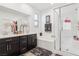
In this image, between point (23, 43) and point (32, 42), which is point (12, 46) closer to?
point (23, 43)

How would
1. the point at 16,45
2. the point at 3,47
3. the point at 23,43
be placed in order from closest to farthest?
the point at 3,47 < the point at 16,45 < the point at 23,43

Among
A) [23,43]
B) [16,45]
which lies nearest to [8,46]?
[16,45]

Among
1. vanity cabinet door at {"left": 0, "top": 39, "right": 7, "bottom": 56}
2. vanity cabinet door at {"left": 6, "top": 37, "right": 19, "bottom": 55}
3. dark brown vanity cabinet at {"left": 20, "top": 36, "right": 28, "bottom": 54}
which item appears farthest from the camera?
dark brown vanity cabinet at {"left": 20, "top": 36, "right": 28, "bottom": 54}

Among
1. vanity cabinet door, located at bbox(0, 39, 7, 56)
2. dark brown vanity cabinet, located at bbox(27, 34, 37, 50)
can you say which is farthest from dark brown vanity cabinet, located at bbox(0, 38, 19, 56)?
dark brown vanity cabinet, located at bbox(27, 34, 37, 50)

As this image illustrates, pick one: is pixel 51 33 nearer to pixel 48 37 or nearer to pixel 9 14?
pixel 48 37

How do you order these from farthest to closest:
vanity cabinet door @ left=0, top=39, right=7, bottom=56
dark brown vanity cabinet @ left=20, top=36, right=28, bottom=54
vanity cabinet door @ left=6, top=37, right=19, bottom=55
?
1. dark brown vanity cabinet @ left=20, top=36, right=28, bottom=54
2. vanity cabinet door @ left=6, top=37, right=19, bottom=55
3. vanity cabinet door @ left=0, top=39, right=7, bottom=56

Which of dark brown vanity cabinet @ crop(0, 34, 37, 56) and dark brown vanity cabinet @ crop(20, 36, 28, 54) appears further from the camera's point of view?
dark brown vanity cabinet @ crop(20, 36, 28, 54)

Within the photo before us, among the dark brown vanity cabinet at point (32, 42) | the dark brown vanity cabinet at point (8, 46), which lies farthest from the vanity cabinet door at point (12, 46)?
the dark brown vanity cabinet at point (32, 42)

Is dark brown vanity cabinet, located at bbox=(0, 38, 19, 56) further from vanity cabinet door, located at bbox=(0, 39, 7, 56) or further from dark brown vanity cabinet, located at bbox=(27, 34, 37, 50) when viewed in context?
dark brown vanity cabinet, located at bbox=(27, 34, 37, 50)

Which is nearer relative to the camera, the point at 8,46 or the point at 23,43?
the point at 8,46

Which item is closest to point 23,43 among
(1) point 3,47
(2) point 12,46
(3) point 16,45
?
(3) point 16,45

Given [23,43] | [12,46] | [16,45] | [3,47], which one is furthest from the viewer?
[23,43]

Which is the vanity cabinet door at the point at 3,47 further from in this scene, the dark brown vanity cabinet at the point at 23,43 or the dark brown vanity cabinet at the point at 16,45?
the dark brown vanity cabinet at the point at 23,43

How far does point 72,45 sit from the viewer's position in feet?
4.91
